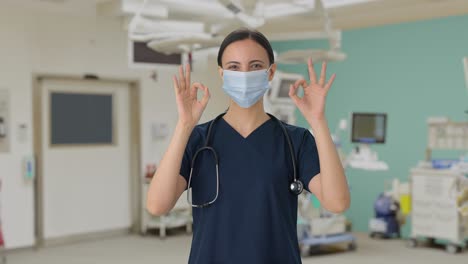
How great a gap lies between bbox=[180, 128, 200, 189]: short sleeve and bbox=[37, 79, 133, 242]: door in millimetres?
5018

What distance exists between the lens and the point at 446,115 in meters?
6.16

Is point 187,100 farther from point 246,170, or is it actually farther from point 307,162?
point 307,162

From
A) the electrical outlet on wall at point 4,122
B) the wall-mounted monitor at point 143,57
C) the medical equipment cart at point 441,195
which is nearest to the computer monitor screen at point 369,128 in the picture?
the medical equipment cart at point 441,195

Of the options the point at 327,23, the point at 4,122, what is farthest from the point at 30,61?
the point at 327,23

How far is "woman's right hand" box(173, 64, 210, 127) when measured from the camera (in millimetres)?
1413

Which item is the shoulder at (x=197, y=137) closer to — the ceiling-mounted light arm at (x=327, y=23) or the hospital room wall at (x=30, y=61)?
the ceiling-mounted light arm at (x=327, y=23)

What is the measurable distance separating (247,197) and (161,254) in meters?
4.52

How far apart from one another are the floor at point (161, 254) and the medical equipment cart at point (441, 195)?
188 mm

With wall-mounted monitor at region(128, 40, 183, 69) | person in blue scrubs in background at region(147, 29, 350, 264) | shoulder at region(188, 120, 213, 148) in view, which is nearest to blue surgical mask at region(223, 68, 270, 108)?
person in blue scrubs in background at region(147, 29, 350, 264)

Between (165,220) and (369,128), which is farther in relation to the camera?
(165,220)

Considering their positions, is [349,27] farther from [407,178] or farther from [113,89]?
[113,89]

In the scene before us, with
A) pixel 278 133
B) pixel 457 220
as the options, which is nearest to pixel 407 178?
pixel 457 220

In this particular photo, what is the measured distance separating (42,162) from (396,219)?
4079 millimetres

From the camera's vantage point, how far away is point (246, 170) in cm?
145
